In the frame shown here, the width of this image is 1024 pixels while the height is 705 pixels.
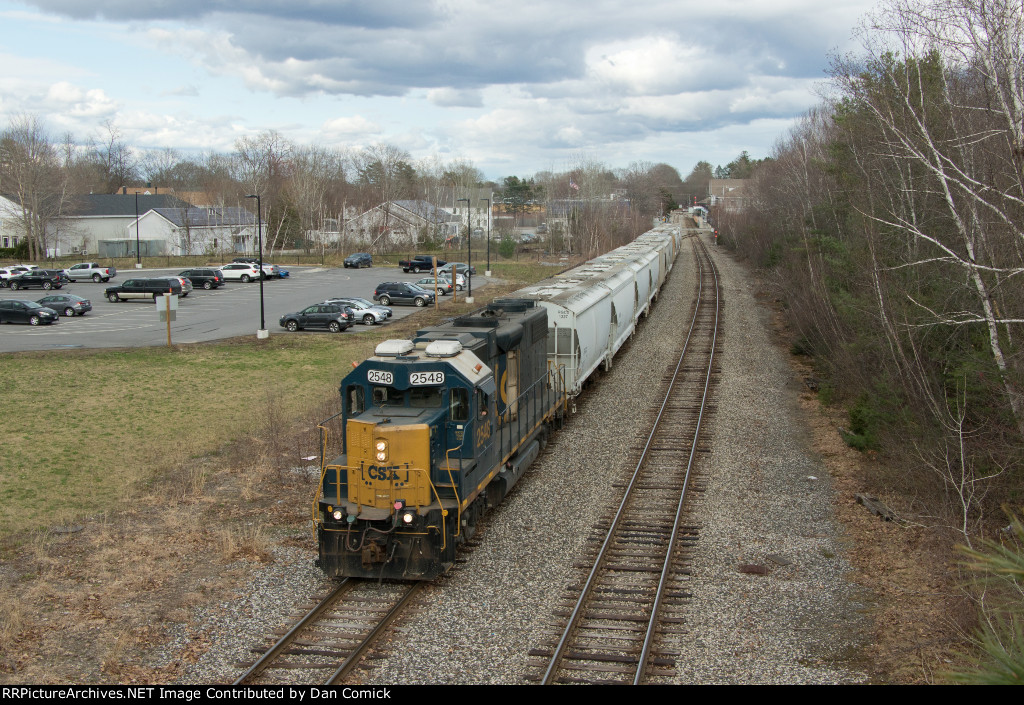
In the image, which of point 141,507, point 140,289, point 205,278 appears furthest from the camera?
point 205,278

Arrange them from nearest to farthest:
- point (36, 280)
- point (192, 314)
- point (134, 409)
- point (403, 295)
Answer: point (134, 409), point (192, 314), point (403, 295), point (36, 280)

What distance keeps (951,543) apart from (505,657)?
7.51 meters

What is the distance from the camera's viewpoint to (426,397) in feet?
42.5

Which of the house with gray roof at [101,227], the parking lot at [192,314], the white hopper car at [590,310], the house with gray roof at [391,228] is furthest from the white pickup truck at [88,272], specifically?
the white hopper car at [590,310]

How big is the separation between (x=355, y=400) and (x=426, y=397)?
3.81ft

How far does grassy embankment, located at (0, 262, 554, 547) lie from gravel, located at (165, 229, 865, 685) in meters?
6.74

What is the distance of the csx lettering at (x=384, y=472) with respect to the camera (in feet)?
39.5

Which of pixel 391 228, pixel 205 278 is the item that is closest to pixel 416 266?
pixel 205 278

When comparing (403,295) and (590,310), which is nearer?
(590,310)

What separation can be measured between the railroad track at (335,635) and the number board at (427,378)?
10.5 feet

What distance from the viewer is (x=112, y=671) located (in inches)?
387

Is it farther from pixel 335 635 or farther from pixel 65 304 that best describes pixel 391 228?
pixel 335 635

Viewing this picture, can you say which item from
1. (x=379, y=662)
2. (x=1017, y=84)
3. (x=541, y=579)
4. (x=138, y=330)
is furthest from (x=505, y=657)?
(x=138, y=330)

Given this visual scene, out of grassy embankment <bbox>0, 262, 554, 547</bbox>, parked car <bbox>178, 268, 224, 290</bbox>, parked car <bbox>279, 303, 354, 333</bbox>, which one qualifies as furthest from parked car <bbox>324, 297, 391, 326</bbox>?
parked car <bbox>178, 268, 224, 290</bbox>
